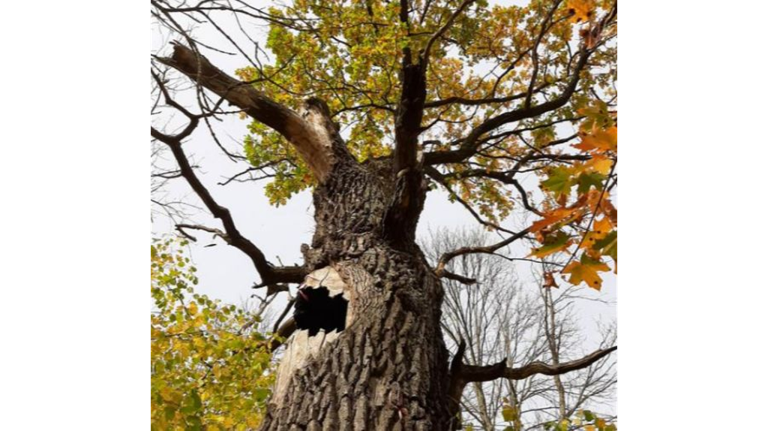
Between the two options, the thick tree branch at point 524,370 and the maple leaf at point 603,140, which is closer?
the maple leaf at point 603,140

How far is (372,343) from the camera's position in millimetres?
2400

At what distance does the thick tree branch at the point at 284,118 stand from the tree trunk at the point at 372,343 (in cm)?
46

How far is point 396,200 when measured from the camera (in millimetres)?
3154

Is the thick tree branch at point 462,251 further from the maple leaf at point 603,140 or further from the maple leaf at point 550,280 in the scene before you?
the maple leaf at point 603,140

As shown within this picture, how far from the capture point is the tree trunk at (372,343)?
2.06m

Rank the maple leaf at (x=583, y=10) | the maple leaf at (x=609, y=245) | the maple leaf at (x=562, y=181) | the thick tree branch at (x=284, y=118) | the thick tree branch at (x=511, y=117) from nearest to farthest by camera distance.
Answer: the maple leaf at (x=609, y=245) < the maple leaf at (x=562, y=181) < the maple leaf at (x=583, y=10) < the thick tree branch at (x=284, y=118) < the thick tree branch at (x=511, y=117)

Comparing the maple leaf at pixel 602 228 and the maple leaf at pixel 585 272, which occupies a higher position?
the maple leaf at pixel 602 228

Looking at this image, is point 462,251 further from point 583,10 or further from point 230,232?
point 583,10

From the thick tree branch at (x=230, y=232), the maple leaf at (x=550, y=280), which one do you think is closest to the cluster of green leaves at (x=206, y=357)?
the thick tree branch at (x=230, y=232)

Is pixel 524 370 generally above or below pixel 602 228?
below

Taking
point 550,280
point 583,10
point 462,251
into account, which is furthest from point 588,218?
point 462,251

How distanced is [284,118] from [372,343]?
2.33 m

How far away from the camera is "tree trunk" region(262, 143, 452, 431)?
2.06 metres

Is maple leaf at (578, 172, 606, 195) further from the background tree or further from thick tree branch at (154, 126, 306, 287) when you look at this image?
thick tree branch at (154, 126, 306, 287)
